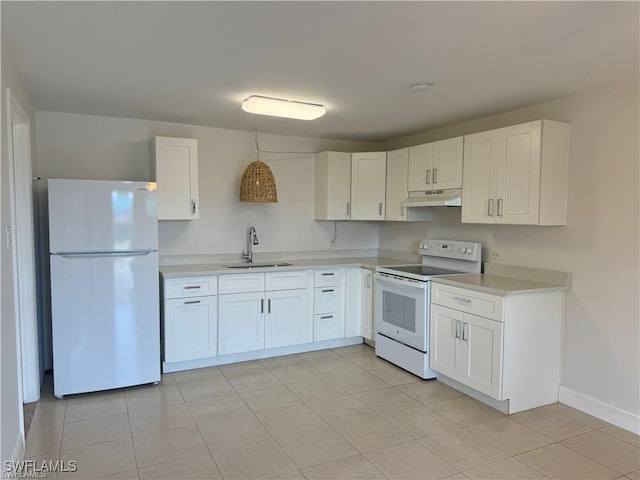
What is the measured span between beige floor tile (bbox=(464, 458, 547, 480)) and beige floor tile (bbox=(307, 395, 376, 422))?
0.88m

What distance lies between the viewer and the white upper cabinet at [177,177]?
400cm

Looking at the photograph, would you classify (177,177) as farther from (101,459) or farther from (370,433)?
(370,433)

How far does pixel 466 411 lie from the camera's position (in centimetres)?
320

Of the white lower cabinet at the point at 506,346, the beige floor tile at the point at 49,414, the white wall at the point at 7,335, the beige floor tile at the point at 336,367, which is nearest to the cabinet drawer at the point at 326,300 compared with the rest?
the beige floor tile at the point at 336,367

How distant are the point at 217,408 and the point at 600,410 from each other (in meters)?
2.72

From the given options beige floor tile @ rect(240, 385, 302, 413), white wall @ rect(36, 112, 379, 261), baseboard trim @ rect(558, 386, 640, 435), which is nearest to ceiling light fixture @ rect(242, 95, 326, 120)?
white wall @ rect(36, 112, 379, 261)

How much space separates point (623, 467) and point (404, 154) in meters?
3.06

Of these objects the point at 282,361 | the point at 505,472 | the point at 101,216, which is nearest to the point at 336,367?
the point at 282,361

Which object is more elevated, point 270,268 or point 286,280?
point 270,268

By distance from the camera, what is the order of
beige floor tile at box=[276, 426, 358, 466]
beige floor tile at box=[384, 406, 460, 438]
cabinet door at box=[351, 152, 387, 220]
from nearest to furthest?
beige floor tile at box=[276, 426, 358, 466] → beige floor tile at box=[384, 406, 460, 438] → cabinet door at box=[351, 152, 387, 220]

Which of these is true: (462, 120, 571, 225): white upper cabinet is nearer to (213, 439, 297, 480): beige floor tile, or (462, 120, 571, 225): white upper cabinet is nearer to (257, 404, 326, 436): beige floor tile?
(257, 404, 326, 436): beige floor tile

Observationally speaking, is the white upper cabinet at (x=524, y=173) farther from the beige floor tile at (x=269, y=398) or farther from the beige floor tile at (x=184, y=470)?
the beige floor tile at (x=184, y=470)

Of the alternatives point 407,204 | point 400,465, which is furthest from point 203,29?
point 407,204

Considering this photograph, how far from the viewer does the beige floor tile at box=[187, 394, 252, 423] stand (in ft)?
10.2
